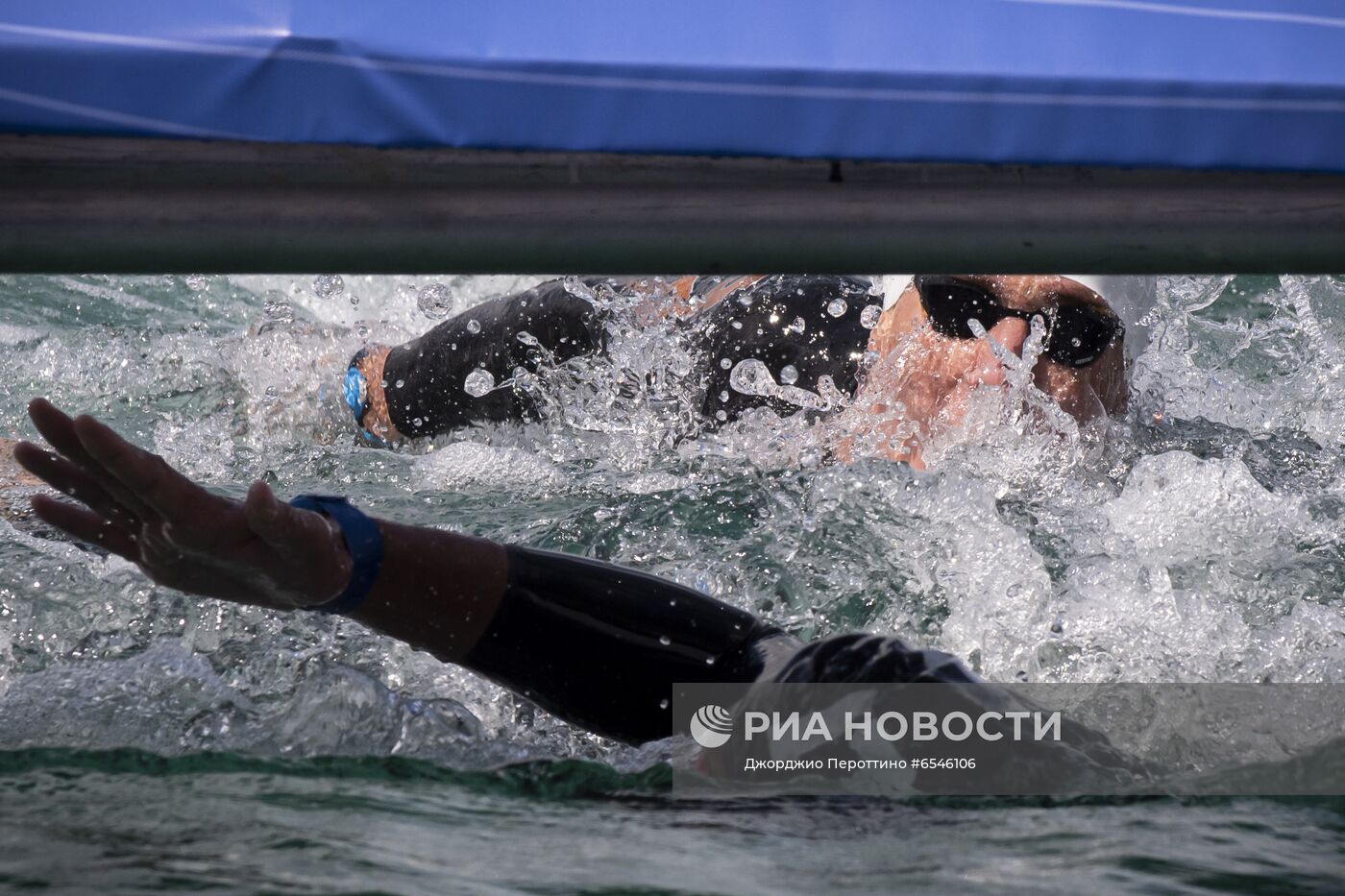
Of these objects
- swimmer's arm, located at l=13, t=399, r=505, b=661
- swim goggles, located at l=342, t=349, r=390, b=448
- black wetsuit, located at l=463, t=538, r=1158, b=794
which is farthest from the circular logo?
swim goggles, located at l=342, t=349, r=390, b=448

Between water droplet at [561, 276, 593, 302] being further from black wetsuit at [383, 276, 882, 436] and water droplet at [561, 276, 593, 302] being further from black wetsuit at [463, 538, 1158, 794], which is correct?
black wetsuit at [463, 538, 1158, 794]

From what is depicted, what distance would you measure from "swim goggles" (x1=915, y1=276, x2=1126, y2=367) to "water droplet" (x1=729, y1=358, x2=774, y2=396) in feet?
1.24

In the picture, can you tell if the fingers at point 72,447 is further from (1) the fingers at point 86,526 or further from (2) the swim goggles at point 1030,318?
(2) the swim goggles at point 1030,318

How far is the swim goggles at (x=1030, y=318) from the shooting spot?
2621mm

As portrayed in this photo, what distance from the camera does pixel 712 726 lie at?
1554mm

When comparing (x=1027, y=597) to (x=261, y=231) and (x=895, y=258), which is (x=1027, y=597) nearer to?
(x=895, y=258)

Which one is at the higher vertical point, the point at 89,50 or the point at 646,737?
the point at 89,50

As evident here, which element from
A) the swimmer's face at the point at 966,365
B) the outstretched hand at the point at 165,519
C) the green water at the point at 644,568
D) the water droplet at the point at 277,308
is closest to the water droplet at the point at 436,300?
the green water at the point at 644,568

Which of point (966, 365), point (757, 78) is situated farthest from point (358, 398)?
point (757, 78)

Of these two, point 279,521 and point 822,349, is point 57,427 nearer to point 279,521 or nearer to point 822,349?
point 279,521

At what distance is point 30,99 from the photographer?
1075 mm

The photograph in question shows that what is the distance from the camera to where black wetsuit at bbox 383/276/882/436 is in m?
2.85

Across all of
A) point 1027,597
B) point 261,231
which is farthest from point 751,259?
point 1027,597

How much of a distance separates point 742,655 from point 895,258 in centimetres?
67
